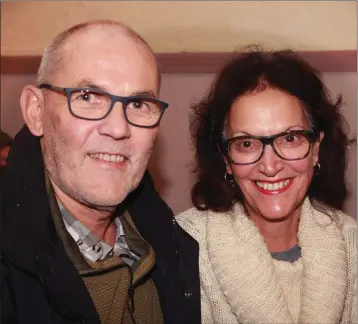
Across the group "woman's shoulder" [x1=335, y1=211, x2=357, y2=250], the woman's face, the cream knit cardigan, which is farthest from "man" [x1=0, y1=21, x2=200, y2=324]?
"woman's shoulder" [x1=335, y1=211, x2=357, y2=250]

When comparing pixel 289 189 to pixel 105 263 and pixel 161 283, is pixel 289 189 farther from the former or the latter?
pixel 105 263

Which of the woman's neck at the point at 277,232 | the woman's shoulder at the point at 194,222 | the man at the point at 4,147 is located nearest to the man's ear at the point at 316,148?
the woman's neck at the point at 277,232

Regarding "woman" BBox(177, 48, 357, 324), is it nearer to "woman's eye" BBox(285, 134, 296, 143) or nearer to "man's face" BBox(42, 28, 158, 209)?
"woman's eye" BBox(285, 134, 296, 143)

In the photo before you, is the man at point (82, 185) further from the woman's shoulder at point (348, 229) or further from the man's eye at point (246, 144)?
the woman's shoulder at point (348, 229)

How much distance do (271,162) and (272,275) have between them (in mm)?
466

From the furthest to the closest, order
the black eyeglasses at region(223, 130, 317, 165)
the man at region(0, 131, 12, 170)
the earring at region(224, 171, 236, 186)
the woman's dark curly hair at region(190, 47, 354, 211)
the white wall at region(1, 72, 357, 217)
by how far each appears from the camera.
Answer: the white wall at region(1, 72, 357, 217)
the man at region(0, 131, 12, 170)
the earring at region(224, 171, 236, 186)
the woman's dark curly hair at region(190, 47, 354, 211)
the black eyeglasses at region(223, 130, 317, 165)

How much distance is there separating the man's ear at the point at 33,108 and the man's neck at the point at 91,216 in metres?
0.21

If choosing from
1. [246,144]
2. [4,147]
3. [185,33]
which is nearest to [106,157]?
[246,144]

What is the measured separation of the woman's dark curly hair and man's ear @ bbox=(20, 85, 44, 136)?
Result: 29.6 inches

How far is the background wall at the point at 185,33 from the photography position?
2434 mm

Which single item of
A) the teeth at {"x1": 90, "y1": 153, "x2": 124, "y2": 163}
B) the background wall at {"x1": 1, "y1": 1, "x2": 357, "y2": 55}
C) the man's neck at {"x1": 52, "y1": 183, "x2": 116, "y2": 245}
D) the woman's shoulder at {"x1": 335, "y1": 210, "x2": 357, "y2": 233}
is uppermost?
the background wall at {"x1": 1, "y1": 1, "x2": 357, "y2": 55}

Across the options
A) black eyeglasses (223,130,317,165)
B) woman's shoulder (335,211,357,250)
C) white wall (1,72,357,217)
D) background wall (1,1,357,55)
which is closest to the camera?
black eyeglasses (223,130,317,165)

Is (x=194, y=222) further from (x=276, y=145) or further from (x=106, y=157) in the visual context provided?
(x=106, y=157)

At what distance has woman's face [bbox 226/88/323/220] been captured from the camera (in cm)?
178
